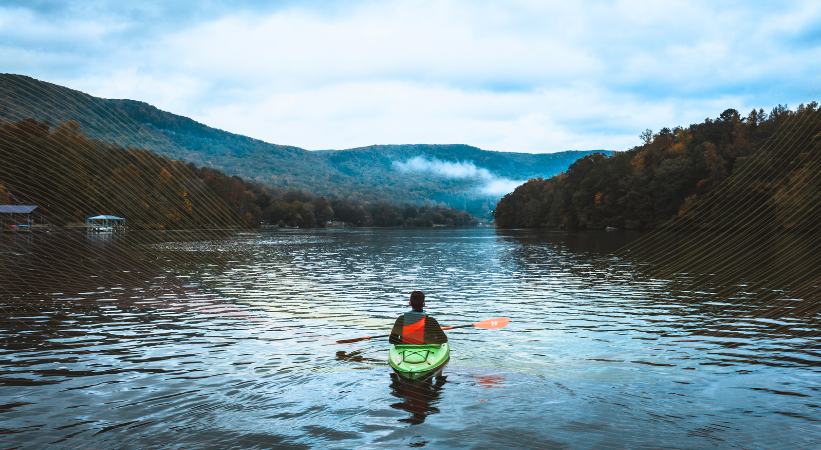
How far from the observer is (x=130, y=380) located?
61.7 ft

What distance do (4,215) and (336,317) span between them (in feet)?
468

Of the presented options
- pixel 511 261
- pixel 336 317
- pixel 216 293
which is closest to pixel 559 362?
pixel 336 317

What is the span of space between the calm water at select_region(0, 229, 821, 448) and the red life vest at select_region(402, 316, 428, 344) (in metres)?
1.38

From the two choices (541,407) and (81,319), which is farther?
A: (81,319)

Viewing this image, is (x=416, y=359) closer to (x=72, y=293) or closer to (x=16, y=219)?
(x=72, y=293)

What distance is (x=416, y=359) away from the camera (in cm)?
1892

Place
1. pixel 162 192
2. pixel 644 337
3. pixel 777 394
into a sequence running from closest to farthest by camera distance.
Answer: pixel 777 394
pixel 644 337
pixel 162 192

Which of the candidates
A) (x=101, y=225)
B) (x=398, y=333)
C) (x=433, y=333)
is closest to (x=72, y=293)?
(x=398, y=333)

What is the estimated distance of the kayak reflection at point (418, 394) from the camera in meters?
16.0

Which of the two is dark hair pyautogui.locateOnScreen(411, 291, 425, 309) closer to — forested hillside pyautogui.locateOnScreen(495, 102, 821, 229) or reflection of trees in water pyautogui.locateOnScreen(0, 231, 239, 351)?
reflection of trees in water pyautogui.locateOnScreen(0, 231, 239, 351)

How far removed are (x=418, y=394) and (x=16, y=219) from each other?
16314cm

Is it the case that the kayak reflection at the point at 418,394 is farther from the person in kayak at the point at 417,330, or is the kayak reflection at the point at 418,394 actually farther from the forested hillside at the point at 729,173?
the forested hillside at the point at 729,173

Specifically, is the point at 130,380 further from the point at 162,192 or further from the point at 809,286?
the point at 162,192

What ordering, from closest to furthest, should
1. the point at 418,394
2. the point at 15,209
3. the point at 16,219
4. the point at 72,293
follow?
the point at 418,394 < the point at 72,293 < the point at 15,209 < the point at 16,219
